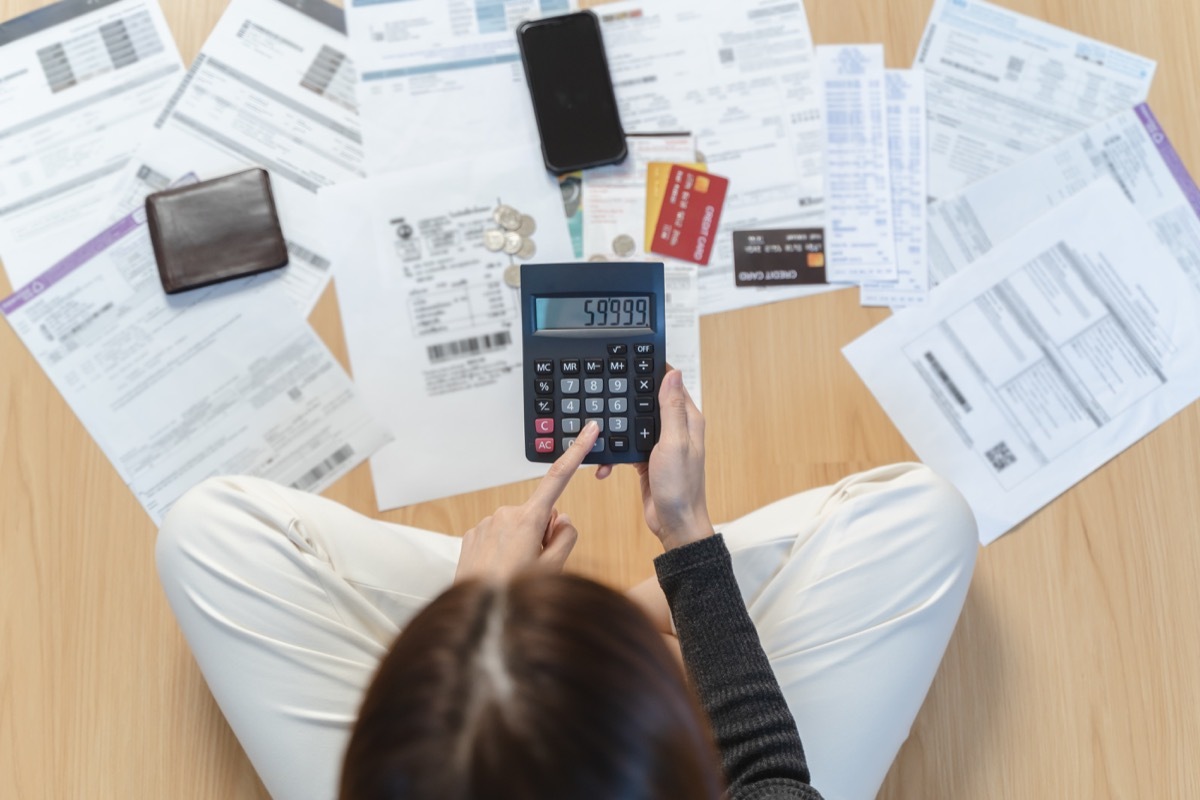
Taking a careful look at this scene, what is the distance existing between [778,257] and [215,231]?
480 millimetres

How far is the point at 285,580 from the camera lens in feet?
2.13

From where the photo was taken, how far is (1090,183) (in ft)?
2.68

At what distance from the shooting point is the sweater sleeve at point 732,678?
553 mm

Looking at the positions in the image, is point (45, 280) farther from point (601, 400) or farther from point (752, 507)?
point (752, 507)

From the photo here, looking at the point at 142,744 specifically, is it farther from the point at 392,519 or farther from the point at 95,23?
the point at 95,23

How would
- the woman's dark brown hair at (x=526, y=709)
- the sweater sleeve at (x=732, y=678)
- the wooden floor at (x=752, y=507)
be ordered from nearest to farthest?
the woman's dark brown hair at (x=526, y=709) < the sweater sleeve at (x=732, y=678) < the wooden floor at (x=752, y=507)

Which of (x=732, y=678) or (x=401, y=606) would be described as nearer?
(x=732, y=678)

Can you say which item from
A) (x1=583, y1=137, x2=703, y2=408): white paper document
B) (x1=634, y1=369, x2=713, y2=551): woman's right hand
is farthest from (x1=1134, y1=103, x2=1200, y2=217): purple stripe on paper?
(x1=634, y1=369, x2=713, y2=551): woman's right hand

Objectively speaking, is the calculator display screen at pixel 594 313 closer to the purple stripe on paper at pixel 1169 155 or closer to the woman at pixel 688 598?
the woman at pixel 688 598

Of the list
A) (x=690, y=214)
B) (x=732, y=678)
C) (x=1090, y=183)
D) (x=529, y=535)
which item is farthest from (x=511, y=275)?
(x=1090, y=183)

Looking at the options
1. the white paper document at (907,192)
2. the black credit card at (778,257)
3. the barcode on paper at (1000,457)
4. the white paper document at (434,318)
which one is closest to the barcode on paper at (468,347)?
the white paper document at (434,318)

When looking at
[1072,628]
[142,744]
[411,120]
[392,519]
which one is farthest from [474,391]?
[1072,628]

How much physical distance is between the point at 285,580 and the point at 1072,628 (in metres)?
0.65

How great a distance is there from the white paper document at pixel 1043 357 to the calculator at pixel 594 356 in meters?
0.25
